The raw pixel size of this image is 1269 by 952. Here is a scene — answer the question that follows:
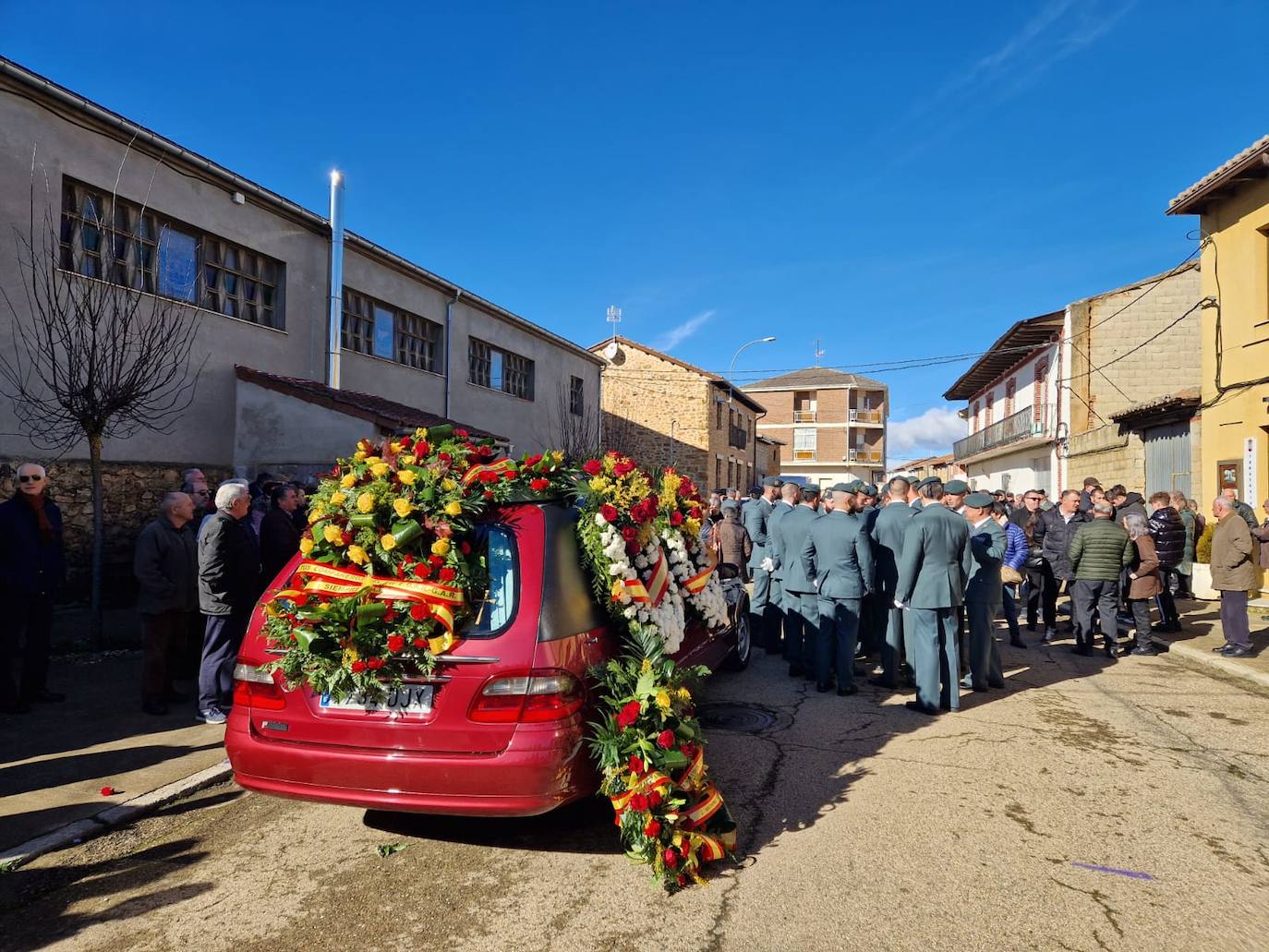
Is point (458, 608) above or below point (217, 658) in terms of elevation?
above

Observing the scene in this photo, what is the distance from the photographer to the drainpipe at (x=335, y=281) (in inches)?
616

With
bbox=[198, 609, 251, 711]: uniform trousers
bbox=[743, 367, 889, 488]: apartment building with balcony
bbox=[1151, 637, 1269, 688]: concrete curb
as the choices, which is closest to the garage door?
bbox=[1151, 637, 1269, 688]: concrete curb

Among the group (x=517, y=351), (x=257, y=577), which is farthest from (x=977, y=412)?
(x=257, y=577)

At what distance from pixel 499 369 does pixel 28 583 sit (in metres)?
17.1

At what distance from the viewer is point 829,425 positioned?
220ft

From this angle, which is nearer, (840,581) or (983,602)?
(840,581)

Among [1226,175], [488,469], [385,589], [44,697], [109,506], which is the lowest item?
[44,697]

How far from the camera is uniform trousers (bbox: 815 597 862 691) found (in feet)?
22.6

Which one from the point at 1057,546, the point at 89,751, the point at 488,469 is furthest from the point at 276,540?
the point at 1057,546

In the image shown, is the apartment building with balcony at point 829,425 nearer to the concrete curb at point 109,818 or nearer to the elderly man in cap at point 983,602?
the elderly man in cap at point 983,602

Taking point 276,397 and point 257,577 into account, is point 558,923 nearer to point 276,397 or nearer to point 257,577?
point 257,577

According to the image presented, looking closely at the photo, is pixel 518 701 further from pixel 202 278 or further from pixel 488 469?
pixel 202 278

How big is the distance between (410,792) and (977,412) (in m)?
43.6

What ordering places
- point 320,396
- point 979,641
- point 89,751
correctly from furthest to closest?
1. point 320,396
2. point 979,641
3. point 89,751
